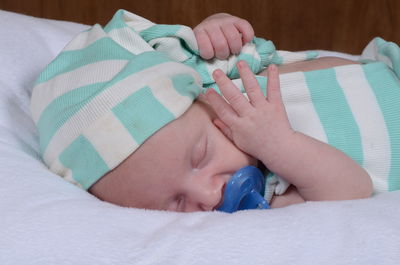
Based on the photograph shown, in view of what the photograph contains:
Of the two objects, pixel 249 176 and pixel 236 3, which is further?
pixel 236 3

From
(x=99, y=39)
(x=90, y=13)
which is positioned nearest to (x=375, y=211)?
(x=99, y=39)

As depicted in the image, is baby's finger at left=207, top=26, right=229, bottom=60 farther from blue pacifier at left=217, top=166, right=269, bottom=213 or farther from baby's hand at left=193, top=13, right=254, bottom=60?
blue pacifier at left=217, top=166, right=269, bottom=213

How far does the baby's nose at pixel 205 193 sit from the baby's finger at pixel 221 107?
→ 0.28ft

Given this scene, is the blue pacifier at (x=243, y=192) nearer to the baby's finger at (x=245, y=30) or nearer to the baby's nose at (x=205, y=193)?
the baby's nose at (x=205, y=193)

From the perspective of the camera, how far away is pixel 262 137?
728 millimetres

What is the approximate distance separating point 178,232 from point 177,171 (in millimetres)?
157

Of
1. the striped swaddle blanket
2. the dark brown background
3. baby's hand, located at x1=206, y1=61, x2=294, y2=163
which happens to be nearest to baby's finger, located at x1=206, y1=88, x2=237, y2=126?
baby's hand, located at x1=206, y1=61, x2=294, y2=163

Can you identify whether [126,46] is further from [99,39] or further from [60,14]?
[60,14]

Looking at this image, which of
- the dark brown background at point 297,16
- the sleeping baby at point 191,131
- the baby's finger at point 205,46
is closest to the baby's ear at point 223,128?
the sleeping baby at point 191,131

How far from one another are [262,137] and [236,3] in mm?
937

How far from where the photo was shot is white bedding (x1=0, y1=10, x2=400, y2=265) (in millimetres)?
542

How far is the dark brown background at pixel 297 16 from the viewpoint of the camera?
157 centimetres

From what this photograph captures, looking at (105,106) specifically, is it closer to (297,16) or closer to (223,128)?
(223,128)

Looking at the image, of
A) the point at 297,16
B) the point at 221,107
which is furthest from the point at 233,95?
the point at 297,16
